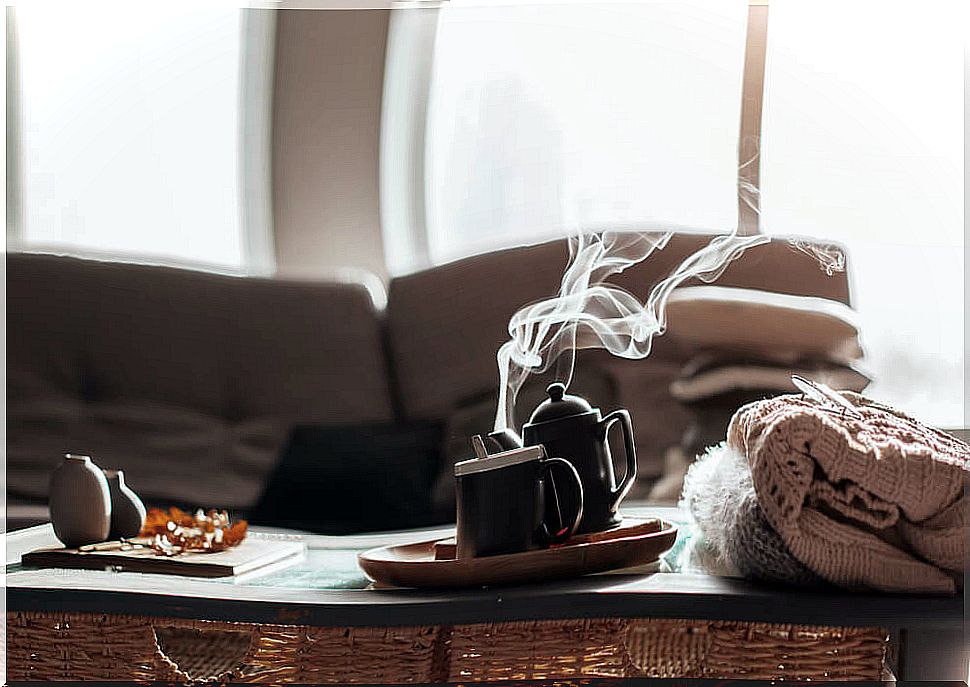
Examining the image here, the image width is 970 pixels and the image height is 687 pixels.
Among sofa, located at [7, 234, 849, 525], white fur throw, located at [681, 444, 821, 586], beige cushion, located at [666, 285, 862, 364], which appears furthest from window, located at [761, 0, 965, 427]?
white fur throw, located at [681, 444, 821, 586]

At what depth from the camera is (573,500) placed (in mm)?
711

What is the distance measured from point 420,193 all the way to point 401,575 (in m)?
0.66

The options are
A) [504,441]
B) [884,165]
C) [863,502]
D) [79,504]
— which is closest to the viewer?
[863,502]

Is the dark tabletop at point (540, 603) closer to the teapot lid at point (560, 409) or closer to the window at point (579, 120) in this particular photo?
the teapot lid at point (560, 409)

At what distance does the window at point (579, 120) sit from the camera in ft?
3.95

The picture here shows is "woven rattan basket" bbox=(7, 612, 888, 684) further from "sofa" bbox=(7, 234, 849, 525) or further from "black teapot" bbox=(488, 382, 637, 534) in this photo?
"sofa" bbox=(7, 234, 849, 525)

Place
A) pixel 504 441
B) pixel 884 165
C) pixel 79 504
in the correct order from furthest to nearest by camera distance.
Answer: pixel 884 165, pixel 79 504, pixel 504 441

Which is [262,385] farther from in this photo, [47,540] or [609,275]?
[609,275]

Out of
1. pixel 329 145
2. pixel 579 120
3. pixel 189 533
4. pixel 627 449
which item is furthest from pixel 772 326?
pixel 189 533

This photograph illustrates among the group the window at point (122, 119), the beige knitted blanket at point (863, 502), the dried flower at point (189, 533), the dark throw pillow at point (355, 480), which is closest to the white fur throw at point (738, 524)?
the beige knitted blanket at point (863, 502)

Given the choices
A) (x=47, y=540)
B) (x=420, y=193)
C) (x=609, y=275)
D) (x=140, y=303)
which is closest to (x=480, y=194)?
(x=420, y=193)

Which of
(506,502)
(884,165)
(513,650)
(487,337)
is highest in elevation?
(884,165)

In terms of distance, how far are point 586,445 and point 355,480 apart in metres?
0.55

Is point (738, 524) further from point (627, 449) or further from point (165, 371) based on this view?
point (165, 371)
